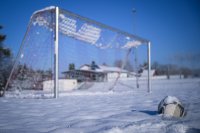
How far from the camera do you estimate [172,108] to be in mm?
2994

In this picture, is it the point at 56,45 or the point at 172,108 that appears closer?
the point at 172,108

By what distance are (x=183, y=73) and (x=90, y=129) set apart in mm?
49484

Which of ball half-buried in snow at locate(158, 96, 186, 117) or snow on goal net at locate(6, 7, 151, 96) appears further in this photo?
snow on goal net at locate(6, 7, 151, 96)

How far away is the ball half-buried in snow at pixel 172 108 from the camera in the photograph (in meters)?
2.93

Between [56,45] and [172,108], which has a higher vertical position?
[56,45]

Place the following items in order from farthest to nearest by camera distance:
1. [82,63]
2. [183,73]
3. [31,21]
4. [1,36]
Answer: [183,73] → [1,36] → [82,63] → [31,21]

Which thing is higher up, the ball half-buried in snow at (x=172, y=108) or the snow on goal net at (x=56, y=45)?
the snow on goal net at (x=56, y=45)

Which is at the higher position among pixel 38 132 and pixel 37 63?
pixel 37 63

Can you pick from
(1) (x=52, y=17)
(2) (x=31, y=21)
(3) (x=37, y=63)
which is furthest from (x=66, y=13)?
(3) (x=37, y=63)

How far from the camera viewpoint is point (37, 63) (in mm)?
8789

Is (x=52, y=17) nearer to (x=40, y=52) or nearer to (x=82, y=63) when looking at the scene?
(x=40, y=52)

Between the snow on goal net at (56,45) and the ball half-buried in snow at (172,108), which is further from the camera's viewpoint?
the snow on goal net at (56,45)

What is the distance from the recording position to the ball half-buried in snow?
2928 mm

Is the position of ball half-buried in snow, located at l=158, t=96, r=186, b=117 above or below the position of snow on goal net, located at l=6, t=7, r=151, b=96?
below
